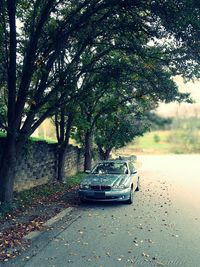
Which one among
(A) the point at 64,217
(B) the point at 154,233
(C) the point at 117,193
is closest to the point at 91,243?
(B) the point at 154,233

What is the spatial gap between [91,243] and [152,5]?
6.31m

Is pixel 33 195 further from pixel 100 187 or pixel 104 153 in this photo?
pixel 104 153

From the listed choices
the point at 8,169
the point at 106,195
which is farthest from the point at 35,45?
the point at 106,195

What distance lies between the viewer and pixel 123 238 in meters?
8.45

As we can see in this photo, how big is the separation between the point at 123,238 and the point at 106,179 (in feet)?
15.7

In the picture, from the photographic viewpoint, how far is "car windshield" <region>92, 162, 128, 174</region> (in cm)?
1423

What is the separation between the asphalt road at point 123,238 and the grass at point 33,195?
5.65ft

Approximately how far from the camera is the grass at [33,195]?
1088 cm

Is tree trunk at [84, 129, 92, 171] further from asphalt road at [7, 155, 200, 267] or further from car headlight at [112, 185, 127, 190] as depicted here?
car headlight at [112, 185, 127, 190]

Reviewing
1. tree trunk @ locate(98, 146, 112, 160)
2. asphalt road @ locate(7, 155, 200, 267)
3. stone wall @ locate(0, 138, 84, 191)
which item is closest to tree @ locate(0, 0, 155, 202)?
stone wall @ locate(0, 138, 84, 191)

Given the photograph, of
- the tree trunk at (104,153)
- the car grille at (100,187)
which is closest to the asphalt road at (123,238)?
the car grille at (100,187)

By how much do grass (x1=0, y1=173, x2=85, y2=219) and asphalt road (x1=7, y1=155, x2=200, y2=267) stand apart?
172 cm

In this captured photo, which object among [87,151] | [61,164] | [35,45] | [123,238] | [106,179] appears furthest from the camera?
[87,151]

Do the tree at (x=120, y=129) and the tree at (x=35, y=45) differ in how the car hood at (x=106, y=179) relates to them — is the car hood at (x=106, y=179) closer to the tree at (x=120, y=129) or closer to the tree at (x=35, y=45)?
the tree at (x=35, y=45)
